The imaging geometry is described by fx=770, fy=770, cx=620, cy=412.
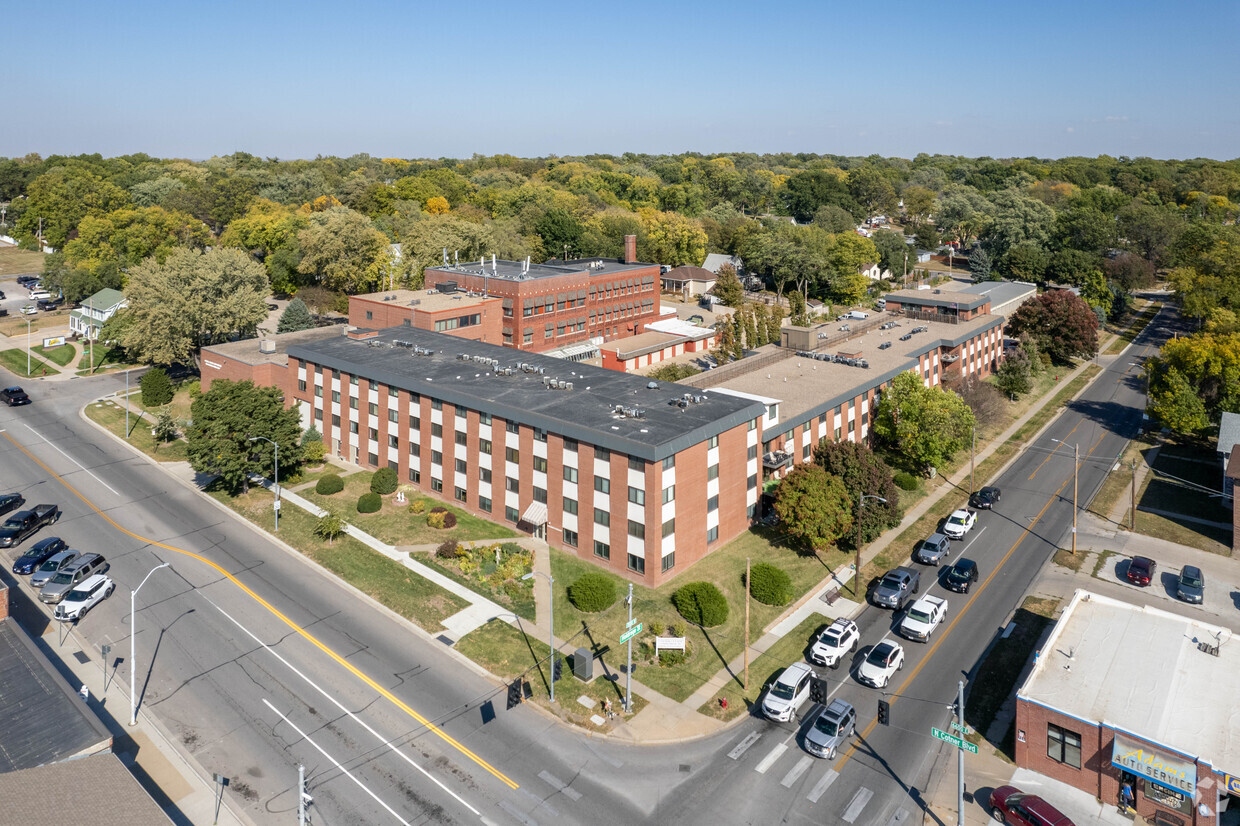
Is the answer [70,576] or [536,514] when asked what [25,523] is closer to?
[70,576]

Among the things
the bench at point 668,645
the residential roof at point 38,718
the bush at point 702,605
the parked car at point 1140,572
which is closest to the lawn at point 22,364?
the residential roof at point 38,718

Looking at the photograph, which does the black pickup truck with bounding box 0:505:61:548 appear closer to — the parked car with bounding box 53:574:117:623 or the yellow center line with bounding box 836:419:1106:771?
the parked car with bounding box 53:574:117:623

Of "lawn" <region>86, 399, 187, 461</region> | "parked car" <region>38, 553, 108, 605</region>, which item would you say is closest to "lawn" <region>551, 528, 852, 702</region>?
"parked car" <region>38, 553, 108, 605</region>

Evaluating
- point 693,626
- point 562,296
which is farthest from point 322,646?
point 562,296

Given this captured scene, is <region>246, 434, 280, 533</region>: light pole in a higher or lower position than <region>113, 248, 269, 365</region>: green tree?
lower

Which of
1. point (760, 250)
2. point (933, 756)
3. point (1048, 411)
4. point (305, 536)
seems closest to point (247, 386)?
point (305, 536)
